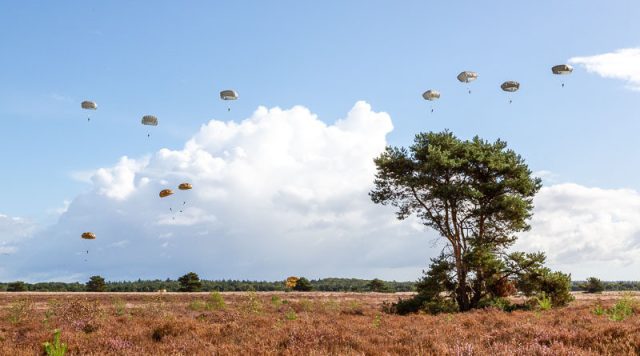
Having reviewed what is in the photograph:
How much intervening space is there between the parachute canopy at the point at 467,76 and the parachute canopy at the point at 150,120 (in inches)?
1000

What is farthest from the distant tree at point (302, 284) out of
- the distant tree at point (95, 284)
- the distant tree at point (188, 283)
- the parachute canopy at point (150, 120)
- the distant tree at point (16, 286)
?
the distant tree at point (16, 286)

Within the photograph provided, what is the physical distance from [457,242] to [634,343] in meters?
20.9

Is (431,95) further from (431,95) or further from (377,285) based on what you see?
(377,285)

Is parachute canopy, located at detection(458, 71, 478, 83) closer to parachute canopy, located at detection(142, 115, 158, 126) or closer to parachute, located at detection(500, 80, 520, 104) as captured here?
parachute, located at detection(500, 80, 520, 104)

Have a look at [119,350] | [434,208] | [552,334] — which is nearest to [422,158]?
[434,208]

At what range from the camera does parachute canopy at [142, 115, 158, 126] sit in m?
42.0

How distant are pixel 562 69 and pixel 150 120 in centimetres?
3376

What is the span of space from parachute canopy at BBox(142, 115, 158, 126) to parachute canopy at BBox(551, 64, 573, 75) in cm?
3291

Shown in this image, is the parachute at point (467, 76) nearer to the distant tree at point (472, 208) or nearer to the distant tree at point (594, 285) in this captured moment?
the distant tree at point (472, 208)

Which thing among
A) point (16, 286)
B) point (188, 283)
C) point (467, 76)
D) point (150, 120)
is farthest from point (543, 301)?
point (16, 286)

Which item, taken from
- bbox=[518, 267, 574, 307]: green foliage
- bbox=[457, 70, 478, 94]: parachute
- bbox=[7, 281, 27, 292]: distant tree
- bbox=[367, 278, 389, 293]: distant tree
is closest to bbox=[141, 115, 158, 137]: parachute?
bbox=[457, 70, 478, 94]: parachute

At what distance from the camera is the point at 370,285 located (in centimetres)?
7856

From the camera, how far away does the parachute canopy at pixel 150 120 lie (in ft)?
138

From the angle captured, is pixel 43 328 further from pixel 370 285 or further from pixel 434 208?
pixel 370 285
